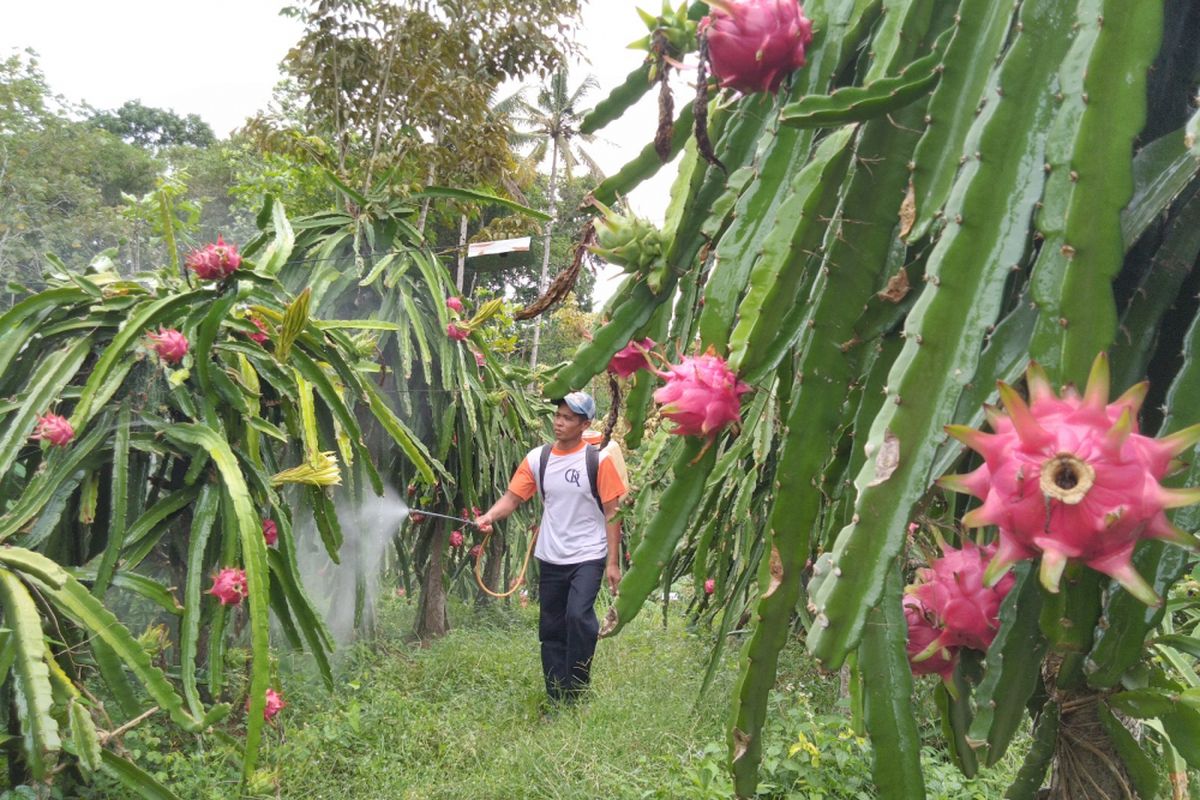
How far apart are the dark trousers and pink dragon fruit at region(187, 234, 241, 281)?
1.99 m

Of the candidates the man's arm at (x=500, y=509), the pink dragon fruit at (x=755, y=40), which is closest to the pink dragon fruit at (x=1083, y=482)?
the pink dragon fruit at (x=755, y=40)

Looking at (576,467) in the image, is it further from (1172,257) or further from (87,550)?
(1172,257)

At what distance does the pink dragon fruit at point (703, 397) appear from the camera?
98 centimetres

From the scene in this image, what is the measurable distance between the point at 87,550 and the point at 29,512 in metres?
0.34

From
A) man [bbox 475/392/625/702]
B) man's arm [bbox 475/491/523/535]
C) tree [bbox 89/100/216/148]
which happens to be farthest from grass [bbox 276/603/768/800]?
tree [bbox 89/100/216/148]

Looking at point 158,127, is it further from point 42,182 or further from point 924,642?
point 924,642

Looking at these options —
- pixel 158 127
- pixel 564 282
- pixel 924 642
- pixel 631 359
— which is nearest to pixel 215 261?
pixel 564 282

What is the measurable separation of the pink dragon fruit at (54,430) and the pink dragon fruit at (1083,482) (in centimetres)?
218

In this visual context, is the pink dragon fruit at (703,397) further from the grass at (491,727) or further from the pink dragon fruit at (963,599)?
the grass at (491,727)

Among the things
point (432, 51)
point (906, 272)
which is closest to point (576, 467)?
point (906, 272)

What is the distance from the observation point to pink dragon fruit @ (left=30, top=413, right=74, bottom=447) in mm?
2119

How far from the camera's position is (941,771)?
2547 mm

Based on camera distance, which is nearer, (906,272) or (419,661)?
(906,272)

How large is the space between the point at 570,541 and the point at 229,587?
176 cm
